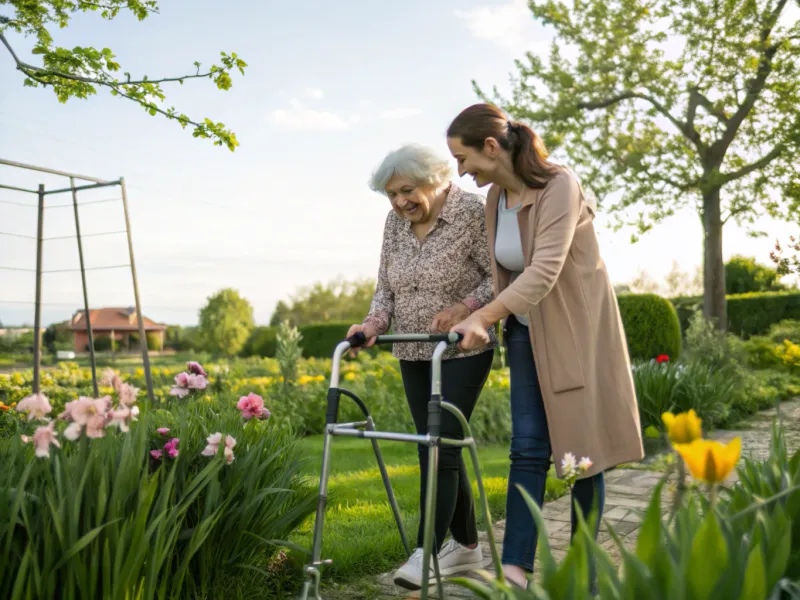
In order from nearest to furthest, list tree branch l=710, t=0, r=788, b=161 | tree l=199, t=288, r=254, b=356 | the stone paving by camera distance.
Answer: the stone paving
tree branch l=710, t=0, r=788, b=161
tree l=199, t=288, r=254, b=356

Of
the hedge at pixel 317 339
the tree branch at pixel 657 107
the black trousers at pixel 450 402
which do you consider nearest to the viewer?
the black trousers at pixel 450 402

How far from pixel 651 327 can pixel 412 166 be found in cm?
1003

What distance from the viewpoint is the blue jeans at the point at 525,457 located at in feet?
8.74

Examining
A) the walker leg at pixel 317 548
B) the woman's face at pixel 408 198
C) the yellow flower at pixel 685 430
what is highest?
the woman's face at pixel 408 198

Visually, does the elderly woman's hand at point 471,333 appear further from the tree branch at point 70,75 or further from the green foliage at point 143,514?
the tree branch at point 70,75

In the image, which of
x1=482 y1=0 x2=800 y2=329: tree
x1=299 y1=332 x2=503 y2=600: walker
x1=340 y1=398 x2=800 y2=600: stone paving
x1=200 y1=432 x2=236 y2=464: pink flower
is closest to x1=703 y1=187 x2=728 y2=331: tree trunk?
x1=482 y1=0 x2=800 y2=329: tree

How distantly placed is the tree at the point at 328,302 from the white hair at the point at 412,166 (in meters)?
25.0

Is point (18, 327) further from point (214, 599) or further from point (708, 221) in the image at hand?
point (708, 221)

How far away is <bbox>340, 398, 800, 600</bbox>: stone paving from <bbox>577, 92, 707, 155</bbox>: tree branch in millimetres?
9667

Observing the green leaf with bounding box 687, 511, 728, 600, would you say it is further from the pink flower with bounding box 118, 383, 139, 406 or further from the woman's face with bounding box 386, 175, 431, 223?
the woman's face with bounding box 386, 175, 431, 223

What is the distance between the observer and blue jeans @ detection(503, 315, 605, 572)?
266 cm

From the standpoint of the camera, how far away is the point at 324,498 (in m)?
2.44

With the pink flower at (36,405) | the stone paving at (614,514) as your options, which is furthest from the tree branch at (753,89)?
the pink flower at (36,405)

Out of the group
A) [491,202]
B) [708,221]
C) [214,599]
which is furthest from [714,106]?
[214,599]
